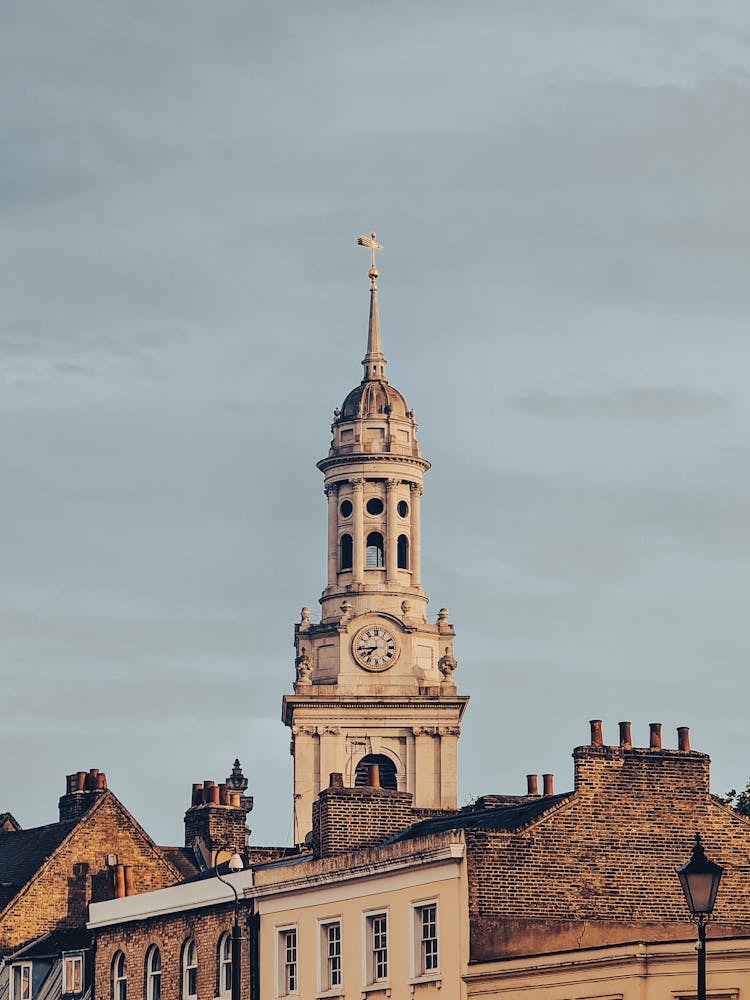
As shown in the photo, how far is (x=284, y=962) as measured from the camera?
7181cm

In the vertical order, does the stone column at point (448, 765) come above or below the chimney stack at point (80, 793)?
above

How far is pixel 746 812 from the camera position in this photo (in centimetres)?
11112

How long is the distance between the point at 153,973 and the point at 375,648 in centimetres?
8802

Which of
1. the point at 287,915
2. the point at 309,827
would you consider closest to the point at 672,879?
the point at 287,915

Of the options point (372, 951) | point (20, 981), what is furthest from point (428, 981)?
point (20, 981)

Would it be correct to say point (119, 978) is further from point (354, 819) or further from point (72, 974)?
point (354, 819)

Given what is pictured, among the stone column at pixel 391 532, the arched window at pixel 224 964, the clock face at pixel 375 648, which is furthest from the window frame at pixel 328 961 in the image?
the stone column at pixel 391 532

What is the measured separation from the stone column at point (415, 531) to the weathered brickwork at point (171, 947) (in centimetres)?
8834

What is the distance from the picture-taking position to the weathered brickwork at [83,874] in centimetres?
9325

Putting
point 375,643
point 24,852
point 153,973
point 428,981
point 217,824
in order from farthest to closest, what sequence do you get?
point 375,643
point 24,852
point 217,824
point 153,973
point 428,981

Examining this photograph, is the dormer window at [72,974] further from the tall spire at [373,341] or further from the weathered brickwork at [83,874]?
the tall spire at [373,341]

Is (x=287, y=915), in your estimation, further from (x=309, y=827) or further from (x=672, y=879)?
(x=309, y=827)

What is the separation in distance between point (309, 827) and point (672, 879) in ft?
269

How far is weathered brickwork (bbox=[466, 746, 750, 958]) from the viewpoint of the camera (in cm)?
A: 6662
